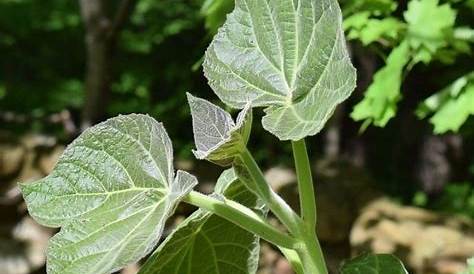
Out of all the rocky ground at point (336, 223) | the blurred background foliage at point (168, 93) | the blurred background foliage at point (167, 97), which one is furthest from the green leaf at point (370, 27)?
the blurred background foliage at point (168, 93)

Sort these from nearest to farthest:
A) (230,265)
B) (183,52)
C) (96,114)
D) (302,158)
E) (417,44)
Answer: (302,158) < (230,265) < (417,44) < (96,114) < (183,52)

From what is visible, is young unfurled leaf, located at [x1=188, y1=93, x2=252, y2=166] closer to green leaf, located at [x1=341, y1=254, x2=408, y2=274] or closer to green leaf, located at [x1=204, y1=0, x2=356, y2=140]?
green leaf, located at [x1=204, y1=0, x2=356, y2=140]

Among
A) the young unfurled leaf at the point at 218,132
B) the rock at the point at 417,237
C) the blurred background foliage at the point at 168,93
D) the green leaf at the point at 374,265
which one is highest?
the young unfurled leaf at the point at 218,132

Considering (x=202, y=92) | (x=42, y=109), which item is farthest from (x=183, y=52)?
(x=42, y=109)

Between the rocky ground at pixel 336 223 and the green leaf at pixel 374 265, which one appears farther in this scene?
the rocky ground at pixel 336 223

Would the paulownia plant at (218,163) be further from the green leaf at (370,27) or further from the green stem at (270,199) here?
the green leaf at (370,27)

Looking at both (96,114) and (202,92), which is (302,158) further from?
(202,92)

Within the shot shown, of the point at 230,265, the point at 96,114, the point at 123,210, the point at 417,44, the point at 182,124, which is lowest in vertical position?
the point at 182,124

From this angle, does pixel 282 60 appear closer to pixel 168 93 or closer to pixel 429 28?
pixel 429 28
